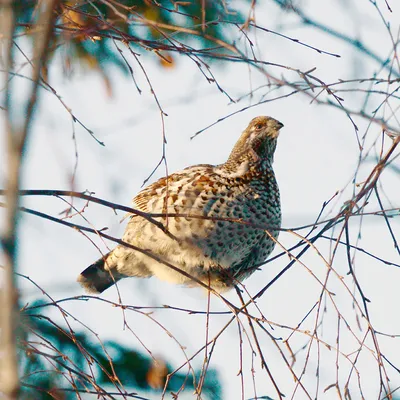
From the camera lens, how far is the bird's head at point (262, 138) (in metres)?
5.48

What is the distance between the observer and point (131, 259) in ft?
16.8

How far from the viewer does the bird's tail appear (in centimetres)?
524

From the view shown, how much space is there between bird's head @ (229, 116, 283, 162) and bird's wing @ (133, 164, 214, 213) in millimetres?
474

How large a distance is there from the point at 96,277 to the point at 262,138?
61.1 inches

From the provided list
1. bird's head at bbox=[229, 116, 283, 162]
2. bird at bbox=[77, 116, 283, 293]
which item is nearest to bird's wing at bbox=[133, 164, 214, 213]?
bird at bbox=[77, 116, 283, 293]

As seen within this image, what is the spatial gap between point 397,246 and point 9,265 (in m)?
1.85

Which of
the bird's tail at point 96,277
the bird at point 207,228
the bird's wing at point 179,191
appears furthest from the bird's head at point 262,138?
the bird's tail at point 96,277

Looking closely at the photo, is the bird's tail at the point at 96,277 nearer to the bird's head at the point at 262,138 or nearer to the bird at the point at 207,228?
the bird at the point at 207,228

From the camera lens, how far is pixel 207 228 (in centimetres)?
473

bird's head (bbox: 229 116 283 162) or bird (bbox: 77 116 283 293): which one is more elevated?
bird's head (bbox: 229 116 283 162)

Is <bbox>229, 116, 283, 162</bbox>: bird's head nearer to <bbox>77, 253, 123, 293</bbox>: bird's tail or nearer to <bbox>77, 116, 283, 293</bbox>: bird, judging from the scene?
<bbox>77, 116, 283, 293</bbox>: bird

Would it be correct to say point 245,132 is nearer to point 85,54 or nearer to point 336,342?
point 85,54

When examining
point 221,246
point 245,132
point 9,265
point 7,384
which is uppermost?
point 245,132

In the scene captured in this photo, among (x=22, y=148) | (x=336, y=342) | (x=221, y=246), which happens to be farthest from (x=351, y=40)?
(x=221, y=246)
